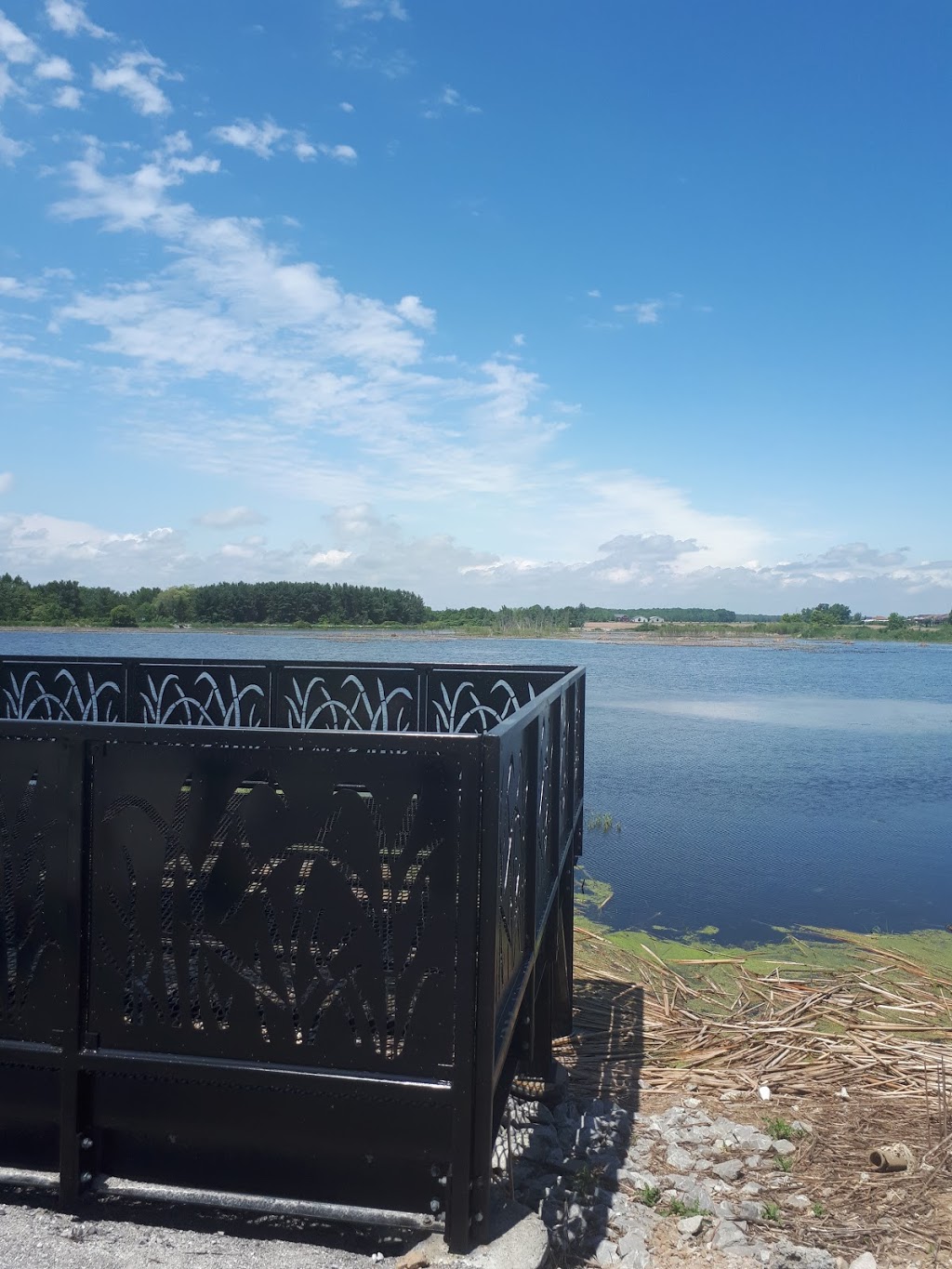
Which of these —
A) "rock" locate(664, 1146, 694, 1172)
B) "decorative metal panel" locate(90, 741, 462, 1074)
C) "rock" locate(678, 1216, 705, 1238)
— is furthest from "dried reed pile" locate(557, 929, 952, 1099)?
"decorative metal panel" locate(90, 741, 462, 1074)

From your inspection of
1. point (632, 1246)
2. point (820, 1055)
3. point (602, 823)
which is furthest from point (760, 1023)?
point (602, 823)

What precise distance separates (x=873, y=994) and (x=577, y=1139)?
12.4 feet

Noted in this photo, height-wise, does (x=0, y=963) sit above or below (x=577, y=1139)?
above

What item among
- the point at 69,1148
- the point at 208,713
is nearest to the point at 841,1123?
the point at 69,1148

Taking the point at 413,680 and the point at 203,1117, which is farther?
the point at 413,680

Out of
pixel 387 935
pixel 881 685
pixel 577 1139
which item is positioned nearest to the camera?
pixel 387 935

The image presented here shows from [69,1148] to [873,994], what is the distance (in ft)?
20.9

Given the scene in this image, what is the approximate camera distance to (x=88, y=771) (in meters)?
3.19

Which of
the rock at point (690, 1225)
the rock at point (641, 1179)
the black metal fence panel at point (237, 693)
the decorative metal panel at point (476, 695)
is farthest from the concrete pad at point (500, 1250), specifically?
the black metal fence panel at point (237, 693)

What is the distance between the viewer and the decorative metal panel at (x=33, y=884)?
10.5ft

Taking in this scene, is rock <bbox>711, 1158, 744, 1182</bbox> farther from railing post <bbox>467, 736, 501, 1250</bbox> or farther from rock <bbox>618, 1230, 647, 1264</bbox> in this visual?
railing post <bbox>467, 736, 501, 1250</bbox>

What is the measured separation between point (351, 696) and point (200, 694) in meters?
1.32

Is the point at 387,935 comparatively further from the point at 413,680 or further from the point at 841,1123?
the point at 413,680

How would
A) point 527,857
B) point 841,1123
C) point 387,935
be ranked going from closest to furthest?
point 387,935 → point 527,857 → point 841,1123
